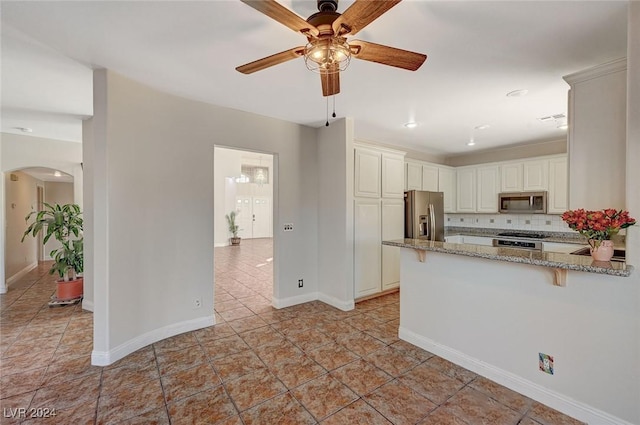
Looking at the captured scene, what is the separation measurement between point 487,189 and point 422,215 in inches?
67.9

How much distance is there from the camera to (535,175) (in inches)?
184

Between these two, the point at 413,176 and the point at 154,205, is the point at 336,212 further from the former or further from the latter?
the point at 154,205

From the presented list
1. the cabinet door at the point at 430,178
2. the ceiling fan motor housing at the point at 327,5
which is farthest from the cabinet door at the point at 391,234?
the ceiling fan motor housing at the point at 327,5

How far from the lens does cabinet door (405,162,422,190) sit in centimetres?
497

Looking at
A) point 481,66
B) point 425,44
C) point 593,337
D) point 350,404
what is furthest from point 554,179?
point 350,404

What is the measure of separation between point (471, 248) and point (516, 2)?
1.78m

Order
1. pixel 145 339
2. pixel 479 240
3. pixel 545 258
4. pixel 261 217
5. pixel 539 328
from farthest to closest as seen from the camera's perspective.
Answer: pixel 261 217 → pixel 479 240 → pixel 145 339 → pixel 539 328 → pixel 545 258

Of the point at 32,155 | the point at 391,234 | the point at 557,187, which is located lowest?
A: the point at 391,234

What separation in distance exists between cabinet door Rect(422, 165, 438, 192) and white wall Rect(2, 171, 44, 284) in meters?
7.17

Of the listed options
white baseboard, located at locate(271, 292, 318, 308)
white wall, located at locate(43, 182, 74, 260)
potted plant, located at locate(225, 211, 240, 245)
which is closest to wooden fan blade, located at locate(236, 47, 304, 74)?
white baseboard, located at locate(271, 292, 318, 308)

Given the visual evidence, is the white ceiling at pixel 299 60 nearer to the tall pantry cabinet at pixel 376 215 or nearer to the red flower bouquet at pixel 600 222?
the tall pantry cabinet at pixel 376 215

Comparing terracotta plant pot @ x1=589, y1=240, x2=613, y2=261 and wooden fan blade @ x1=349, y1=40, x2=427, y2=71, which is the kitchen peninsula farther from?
wooden fan blade @ x1=349, y1=40, x2=427, y2=71

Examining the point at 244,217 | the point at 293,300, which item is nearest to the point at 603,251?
the point at 293,300

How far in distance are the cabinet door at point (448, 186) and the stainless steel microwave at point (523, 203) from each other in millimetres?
889
